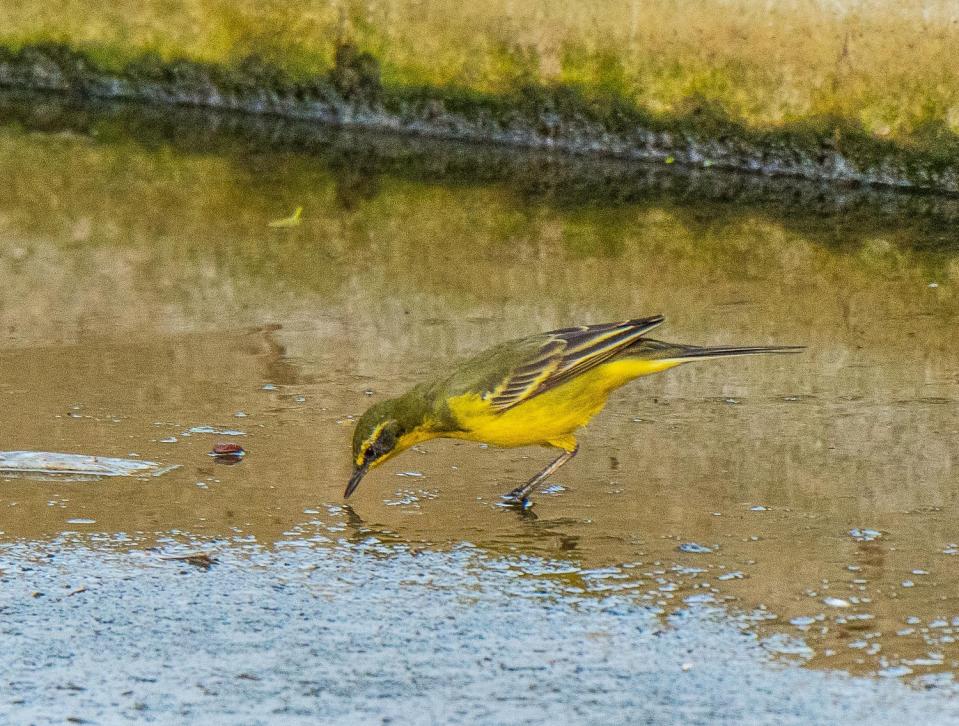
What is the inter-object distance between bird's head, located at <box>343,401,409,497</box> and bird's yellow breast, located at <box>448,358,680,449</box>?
0.19 meters

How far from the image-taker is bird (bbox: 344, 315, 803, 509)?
15.9 feet

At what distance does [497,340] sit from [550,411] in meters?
1.47

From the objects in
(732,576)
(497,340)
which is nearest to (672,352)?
(732,576)

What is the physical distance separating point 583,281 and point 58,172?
353cm

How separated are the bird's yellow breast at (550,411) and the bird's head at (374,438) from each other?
0.63 feet

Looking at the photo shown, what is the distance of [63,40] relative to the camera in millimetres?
11133

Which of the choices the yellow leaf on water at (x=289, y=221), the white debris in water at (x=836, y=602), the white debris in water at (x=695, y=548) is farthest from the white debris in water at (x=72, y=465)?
the yellow leaf on water at (x=289, y=221)

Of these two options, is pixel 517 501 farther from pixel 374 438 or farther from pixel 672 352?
pixel 672 352

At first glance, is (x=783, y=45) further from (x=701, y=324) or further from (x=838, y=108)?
(x=701, y=324)

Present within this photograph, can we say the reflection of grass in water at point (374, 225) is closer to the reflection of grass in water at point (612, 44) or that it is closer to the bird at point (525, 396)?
the reflection of grass in water at point (612, 44)

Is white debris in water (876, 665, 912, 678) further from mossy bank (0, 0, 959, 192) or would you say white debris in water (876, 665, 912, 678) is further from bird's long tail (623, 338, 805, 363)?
mossy bank (0, 0, 959, 192)

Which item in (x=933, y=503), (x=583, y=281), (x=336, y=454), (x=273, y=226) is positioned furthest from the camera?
(x=273, y=226)

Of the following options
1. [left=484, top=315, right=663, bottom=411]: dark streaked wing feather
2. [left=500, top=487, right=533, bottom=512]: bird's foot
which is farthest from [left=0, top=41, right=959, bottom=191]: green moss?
[left=500, top=487, right=533, bottom=512]: bird's foot

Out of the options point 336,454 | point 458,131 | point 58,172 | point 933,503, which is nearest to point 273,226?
point 58,172
